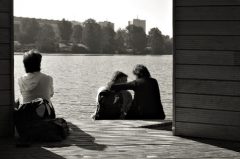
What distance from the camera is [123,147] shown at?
7.17 meters

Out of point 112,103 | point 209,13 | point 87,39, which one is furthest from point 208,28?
point 87,39

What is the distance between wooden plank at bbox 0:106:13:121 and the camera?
25.8ft

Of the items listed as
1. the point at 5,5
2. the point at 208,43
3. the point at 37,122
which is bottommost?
the point at 37,122

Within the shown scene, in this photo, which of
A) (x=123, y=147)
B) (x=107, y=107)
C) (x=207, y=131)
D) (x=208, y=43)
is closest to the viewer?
(x=123, y=147)

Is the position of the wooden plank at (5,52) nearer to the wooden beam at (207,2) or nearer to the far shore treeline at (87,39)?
the wooden beam at (207,2)

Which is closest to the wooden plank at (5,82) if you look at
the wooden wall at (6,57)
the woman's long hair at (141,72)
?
the wooden wall at (6,57)

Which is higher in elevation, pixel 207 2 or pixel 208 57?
pixel 207 2

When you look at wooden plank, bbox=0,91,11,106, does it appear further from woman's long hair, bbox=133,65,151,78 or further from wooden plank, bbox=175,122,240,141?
woman's long hair, bbox=133,65,151,78

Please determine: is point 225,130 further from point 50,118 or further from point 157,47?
point 157,47

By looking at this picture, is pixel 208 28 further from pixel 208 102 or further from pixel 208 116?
pixel 208 116

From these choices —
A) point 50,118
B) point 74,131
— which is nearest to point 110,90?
point 74,131

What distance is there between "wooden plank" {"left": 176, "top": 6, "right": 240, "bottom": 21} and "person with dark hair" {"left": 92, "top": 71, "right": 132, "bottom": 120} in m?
3.20

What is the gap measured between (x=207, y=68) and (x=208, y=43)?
35cm

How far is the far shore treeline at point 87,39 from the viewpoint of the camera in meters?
158
